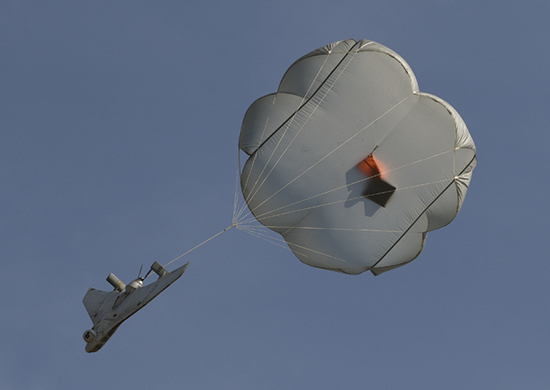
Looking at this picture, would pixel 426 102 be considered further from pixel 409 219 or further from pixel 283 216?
pixel 283 216

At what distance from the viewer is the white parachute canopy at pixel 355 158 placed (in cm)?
1530

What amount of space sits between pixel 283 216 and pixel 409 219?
3.48m

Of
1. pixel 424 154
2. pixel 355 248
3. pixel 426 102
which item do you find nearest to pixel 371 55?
pixel 426 102

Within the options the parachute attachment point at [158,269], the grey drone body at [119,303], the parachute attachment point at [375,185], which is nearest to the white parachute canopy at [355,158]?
the parachute attachment point at [375,185]

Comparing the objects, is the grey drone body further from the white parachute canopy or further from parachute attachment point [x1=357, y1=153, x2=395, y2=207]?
parachute attachment point [x1=357, y1=153, x2=395, y2=207]


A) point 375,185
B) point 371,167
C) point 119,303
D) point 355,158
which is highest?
point 119,303

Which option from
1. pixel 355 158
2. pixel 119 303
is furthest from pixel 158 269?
pixel 355 158

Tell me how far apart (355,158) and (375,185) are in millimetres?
922

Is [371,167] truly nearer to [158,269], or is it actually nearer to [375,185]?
[375,185]

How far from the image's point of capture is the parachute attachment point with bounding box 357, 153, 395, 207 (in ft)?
50.8

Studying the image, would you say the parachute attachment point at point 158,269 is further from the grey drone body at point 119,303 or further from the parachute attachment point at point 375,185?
the parachute attachment point at point 375,185

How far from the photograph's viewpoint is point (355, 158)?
15.7m

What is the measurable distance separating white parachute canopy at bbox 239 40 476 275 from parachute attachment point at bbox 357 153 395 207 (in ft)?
0.09

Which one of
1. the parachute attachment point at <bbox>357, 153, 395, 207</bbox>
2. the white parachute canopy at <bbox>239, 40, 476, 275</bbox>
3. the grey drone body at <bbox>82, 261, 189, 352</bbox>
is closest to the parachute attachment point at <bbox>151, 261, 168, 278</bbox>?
the grey drone body at <bbox>82, 261, 189, 352</bbox>
